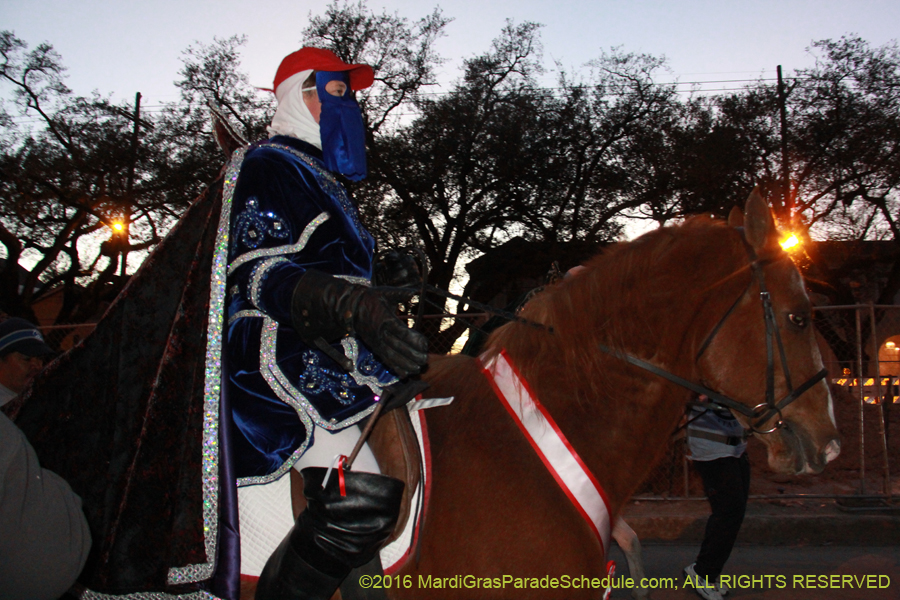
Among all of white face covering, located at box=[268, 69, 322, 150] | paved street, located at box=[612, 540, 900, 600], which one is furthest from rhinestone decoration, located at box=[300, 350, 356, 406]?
paved street, located at box=[612, 540, 900, 600]

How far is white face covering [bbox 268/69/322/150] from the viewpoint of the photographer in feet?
7.28

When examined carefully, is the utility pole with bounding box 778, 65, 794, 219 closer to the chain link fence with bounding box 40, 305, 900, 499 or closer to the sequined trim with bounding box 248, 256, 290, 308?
the chain link fence with bounding box 40, 305, 900, 499

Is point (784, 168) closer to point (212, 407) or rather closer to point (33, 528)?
point (212, 407)

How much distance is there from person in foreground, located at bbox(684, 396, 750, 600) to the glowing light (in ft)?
6.81

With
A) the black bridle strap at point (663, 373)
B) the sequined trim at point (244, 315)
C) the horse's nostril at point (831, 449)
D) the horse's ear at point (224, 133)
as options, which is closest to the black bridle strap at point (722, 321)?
the black bridle strap at point (663, 373)

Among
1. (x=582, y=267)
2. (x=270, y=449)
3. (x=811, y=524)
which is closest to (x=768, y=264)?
(x=582, y=267)

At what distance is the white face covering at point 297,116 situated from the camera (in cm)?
222

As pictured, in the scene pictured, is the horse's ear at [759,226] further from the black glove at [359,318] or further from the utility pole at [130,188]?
the utility pole at [130,188]

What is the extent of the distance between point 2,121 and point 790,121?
22.5 m

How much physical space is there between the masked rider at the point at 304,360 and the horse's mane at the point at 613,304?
600 millimetres

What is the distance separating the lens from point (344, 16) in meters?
18.0

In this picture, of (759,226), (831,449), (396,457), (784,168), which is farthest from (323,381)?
(784,168)

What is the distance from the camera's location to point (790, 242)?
2.45 m

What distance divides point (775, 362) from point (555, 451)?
83 cm
